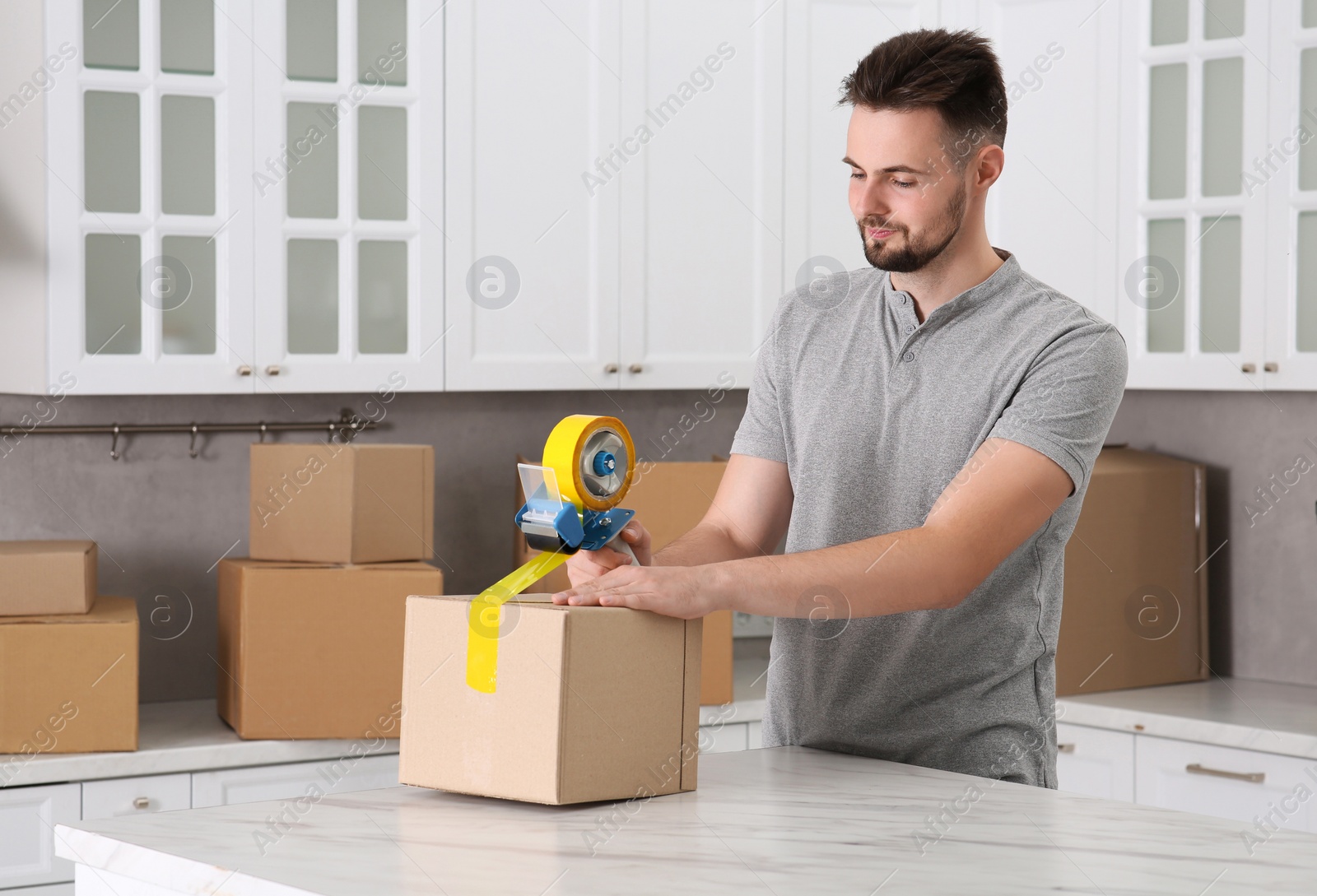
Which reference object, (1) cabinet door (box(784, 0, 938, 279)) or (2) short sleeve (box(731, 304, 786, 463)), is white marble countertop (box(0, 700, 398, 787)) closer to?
(2) short sleeve (box(731, 304, 786, 463))

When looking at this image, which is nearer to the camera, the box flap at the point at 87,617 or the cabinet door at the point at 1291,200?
the box flap at the point at 87,617

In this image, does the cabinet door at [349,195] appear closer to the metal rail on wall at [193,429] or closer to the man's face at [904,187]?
the metal rail on wall at [193,429]

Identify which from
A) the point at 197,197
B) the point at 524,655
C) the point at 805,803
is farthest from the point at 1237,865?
the point at 197,197

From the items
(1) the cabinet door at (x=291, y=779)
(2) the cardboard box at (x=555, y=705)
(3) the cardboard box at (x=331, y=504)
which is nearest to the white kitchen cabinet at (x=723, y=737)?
(1) the cabinet door at (x=291, y=779)

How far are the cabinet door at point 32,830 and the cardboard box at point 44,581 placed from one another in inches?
11.6

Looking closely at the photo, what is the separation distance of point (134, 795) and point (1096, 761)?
1.81m

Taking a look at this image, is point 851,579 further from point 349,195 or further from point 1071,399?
point 349,195

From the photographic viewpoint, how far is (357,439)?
118 inches

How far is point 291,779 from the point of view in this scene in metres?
2.49

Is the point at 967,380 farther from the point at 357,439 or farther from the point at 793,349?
the point at 357,439

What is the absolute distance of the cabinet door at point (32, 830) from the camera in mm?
2260

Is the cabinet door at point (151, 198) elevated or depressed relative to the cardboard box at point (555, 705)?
elevated

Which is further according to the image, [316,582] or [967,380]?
[316,582]

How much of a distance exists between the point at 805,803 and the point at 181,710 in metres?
1.85
